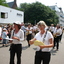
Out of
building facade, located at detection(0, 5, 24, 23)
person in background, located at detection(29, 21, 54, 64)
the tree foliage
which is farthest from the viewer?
the tree foliage

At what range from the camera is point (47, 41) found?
3.17 m

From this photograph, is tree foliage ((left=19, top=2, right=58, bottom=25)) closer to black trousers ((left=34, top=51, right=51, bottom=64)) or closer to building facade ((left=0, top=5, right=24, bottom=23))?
building facade ((left=0, top=5, right=24, bottom=23))

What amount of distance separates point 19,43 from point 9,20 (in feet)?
76.3

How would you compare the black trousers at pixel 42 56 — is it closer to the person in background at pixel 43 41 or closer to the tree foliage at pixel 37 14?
the person in background at pixel 43 41

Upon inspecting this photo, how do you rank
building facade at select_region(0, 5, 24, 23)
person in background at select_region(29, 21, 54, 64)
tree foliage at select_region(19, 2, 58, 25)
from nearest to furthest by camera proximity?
1. person in background at select_region(29, 21, 54, 64)
2. building facade at select_region(0, 5, 24, 23)
3. tree foliage at select_region(19, 2, 58, 25)

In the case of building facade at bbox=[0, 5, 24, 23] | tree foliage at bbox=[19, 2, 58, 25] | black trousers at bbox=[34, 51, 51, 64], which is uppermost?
tree foliage at bbox=[19, 2, 58, 25]

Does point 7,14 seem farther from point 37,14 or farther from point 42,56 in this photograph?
point 37,14

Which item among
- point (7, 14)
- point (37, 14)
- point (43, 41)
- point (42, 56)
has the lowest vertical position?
point (42, 56)

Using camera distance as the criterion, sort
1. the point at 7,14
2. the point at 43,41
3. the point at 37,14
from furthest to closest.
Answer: the point at 37,14, the point at 7,14, the point at 43,41

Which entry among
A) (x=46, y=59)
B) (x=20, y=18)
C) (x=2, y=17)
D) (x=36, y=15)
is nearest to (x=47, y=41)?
(x=46, y=59)

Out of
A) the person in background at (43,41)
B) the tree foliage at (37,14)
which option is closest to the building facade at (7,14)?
the tree foliage at (37,14)

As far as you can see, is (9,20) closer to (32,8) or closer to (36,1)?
(32,8)

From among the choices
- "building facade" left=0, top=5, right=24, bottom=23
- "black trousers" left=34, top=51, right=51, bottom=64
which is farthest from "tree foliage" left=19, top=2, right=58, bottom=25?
"black trousers" left=34, top=51, right=51, bottom=64

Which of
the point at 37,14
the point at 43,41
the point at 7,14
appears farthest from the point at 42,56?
the point at 37,14
